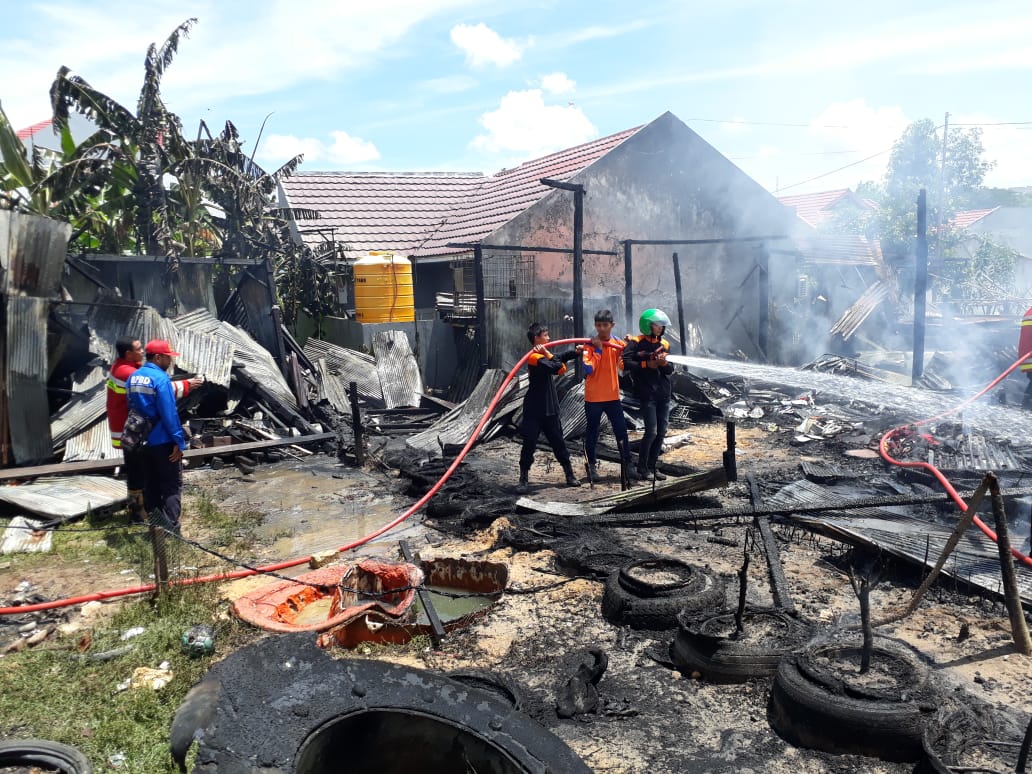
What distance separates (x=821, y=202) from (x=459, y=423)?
1192 inches

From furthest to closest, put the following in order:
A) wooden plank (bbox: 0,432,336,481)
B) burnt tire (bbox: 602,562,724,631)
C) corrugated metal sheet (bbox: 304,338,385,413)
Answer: corrugated metal sheet (bbox: 304,338,385,413)
wooden plank (bbox: 0,432,336,481)
burnt tire (bbox: 602,562,724,631)

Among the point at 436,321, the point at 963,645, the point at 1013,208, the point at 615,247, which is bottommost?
the point at 963,645

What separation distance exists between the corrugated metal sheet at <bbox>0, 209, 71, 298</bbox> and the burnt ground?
3.32 m

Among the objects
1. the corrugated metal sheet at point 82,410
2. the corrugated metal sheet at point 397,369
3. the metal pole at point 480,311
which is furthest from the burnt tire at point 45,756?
the corrugated metal sheet at point 397,369

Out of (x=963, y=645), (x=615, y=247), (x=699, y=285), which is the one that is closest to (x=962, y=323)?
(x=699, y=285)

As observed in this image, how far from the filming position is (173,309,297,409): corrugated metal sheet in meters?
12.1

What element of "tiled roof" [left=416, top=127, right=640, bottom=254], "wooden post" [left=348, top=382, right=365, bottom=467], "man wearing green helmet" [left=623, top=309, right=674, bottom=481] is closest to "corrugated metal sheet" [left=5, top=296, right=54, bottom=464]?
"wooden post" [left=348, top=382, right=365, bottom=467]

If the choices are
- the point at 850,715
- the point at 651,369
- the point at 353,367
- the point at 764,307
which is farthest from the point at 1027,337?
the point at 353,367

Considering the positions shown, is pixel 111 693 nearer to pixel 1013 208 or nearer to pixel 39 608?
pixel 39 608

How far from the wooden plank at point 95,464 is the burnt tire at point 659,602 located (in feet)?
22.1

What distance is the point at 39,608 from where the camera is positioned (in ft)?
17.0

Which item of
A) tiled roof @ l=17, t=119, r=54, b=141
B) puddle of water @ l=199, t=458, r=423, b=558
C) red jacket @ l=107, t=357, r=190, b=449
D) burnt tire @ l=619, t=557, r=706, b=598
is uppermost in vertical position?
tiled roof @ l=17, t=119, r=54, b=141

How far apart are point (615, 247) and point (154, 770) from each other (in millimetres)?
15062

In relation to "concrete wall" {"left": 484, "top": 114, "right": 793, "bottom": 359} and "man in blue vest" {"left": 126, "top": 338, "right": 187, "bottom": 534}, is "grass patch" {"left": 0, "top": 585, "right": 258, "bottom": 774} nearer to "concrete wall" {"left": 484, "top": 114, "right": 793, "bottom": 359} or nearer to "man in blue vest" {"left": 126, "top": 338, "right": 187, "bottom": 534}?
"man in blue vest" {"left": 126, "top": 338, "right": 187, "bottom": 534}
